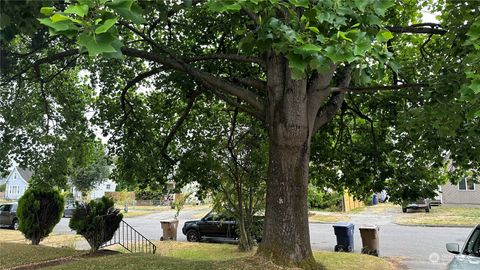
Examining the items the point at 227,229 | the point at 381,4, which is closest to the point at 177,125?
the point at 381,4

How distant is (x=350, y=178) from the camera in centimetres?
1068

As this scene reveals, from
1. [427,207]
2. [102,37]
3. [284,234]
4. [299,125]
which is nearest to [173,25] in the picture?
[299,125]

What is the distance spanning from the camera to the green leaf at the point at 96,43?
236 centimetres

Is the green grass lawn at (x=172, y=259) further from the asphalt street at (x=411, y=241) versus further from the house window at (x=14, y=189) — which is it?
the house window at (x=14, y=189)

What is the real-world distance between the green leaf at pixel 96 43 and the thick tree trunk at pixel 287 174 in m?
4.38

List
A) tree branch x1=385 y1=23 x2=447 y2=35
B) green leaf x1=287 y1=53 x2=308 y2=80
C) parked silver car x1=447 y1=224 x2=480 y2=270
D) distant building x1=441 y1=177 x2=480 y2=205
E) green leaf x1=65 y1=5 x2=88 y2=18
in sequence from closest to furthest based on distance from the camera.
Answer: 1. green leaf x1=65 y1=5 x2=88 y2=18
2. green leaf x1=287 y1=53 x2=308 y2=80
3. parked silver car x1=447 y1=224 x2=480 y2=270
4. tree branch x1=385 y1=23 x2=447 y2=35
5. distant building x1=441 y1=177 x2=480 y2=205

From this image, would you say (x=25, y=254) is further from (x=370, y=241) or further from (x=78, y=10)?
(x=370, y=241)

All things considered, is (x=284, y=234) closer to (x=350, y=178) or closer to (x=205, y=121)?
(x=350, y=178)

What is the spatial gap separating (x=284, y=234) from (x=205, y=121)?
6216mm

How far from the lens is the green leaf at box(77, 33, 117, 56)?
2359 millimetres

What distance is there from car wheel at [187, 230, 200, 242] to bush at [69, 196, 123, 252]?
25.3 ft

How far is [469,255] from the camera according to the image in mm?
6250

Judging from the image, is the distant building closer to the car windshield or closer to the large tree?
the large tree

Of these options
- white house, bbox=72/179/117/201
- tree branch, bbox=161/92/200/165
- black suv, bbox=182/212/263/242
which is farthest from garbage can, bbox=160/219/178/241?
white house, bbox=72/179/117/201
